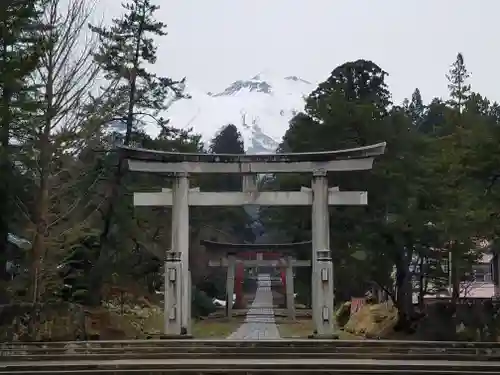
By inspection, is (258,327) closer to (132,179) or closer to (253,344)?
(132,179)

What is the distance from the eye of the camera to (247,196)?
794 inches

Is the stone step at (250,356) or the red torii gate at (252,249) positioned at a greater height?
the red torii gate at (252,249)

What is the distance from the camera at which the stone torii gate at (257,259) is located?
37094mm

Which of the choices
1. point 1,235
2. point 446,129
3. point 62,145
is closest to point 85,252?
point 1,235

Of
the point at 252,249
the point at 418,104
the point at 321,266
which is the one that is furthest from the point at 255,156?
the point at 418,104

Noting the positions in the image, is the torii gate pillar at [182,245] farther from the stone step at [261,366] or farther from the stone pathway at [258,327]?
the stone step at [261,366]

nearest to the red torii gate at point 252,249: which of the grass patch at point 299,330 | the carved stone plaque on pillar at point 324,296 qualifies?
the grass patch at point 299,330

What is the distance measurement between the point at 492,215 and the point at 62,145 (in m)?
14.4

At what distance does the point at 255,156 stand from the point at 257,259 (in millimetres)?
21148

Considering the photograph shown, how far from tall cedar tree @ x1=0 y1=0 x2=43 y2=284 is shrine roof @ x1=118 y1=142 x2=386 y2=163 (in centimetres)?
381

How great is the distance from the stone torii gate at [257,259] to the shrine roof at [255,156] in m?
16.1

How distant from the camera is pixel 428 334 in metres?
21.0

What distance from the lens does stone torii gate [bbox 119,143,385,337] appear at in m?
19.3

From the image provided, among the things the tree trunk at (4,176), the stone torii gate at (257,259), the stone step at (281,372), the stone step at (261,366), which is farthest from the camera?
the stone torii gate at (257,259)
